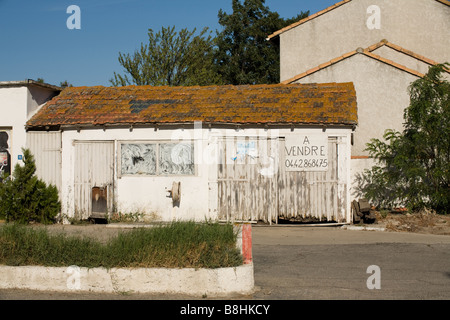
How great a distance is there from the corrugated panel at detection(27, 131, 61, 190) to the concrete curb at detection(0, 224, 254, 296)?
25.7 feet

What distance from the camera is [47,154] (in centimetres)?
1573

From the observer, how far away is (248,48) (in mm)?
43000

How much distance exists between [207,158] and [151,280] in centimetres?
749

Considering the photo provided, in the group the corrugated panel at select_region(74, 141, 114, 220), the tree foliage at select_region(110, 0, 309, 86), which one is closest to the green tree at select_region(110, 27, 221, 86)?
the tree foliage at select_region(110, 0, 309, 86)

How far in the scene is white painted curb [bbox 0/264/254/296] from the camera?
7.91 m

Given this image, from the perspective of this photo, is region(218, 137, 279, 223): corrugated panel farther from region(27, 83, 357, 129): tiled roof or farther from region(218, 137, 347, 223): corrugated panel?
region(27, 83, 357, 129): tiled roof

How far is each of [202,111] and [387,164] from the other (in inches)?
224

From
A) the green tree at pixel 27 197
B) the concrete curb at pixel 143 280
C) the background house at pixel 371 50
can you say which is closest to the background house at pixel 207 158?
the green tree at pixel 27 197

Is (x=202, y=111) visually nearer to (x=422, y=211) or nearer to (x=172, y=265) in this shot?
(x=422, y=211)

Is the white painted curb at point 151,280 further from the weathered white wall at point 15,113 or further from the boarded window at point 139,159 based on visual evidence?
the weathered white wall at point 15,113

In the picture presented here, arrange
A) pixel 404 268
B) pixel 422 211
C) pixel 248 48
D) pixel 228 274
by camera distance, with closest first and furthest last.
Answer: pixel 228 274
pixel 404 268
pixel 422 211
pixel 248 48

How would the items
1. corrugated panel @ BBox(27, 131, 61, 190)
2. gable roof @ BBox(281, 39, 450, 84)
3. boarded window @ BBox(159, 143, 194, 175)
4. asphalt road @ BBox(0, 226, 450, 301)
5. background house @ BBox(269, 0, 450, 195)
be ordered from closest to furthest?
1. asphalt road @ BBox(0, 226, 450, 301)
2. boarded window @ BBox(159, 143, 194, 175)
3. corrugated panel @ BBox(27, 131, 61, 190)
4. gable roof @ BBox(281, 39, 450, 84)
5. background house @ BBox(269, 0, 450, 195)
